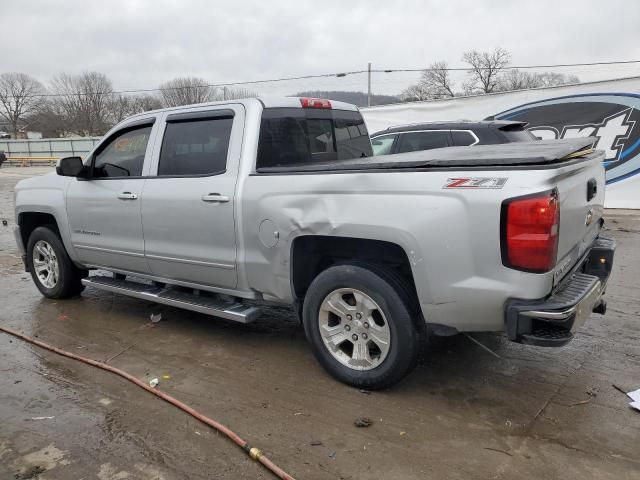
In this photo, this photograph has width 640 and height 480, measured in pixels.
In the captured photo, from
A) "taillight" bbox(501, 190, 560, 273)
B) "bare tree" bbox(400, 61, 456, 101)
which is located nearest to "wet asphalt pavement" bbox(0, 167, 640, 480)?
"taillight" bbox(501, 190, 560, 273)

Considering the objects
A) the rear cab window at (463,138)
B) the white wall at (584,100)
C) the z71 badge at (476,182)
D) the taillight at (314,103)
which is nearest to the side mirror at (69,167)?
the taillight at (314,103)

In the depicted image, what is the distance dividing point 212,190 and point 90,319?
2260 mm

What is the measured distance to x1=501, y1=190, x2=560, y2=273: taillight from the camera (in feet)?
8.73

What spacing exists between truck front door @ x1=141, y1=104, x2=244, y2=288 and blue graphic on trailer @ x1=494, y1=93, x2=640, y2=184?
9815mm

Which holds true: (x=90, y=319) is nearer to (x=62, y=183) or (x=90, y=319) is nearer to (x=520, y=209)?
(x=62, y=183)

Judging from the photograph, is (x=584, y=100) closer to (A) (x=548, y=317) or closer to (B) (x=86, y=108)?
(A) (x=548, y=317)

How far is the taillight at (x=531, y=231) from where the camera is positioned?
2.66 meters

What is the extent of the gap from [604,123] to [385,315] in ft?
34.2

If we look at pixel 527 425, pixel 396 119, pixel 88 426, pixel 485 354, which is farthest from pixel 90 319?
pixel 396 119

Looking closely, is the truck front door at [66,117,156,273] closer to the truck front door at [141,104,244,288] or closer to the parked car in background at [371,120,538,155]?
the truck front door at [141,104,244,288]

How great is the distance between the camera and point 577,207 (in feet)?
10.4

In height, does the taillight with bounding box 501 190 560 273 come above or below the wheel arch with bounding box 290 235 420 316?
above

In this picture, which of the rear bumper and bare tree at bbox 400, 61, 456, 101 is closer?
the rear bumper

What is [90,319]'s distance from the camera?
5.20 m
